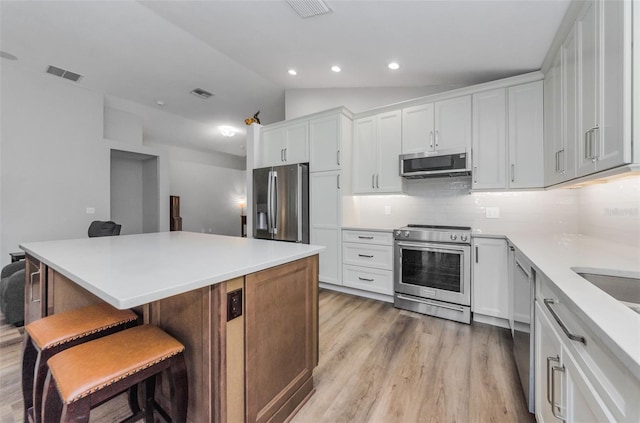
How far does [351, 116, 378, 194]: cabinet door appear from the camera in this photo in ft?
11.5

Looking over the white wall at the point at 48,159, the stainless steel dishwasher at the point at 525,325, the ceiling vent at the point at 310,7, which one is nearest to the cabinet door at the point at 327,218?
the ceiling vent at the point at 310,7

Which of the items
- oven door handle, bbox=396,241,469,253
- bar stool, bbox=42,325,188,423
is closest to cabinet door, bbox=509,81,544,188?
oven door handle, bbox=396,241,469,253

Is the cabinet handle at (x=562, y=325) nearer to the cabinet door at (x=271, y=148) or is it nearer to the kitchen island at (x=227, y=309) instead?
the kitchen island at (x=227, y=309)

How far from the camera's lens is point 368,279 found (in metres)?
3.26

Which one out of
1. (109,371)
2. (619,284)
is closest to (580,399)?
(619,284)

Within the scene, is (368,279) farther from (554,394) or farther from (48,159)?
(48,159)

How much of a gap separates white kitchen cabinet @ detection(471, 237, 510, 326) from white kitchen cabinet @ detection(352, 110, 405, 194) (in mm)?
1164

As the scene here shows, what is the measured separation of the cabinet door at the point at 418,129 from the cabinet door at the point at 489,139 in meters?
0.46

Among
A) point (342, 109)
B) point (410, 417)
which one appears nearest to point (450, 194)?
point (342, 109)

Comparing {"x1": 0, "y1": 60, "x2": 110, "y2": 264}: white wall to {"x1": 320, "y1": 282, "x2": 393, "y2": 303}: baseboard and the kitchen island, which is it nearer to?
the kitchen island

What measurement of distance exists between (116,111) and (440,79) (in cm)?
623

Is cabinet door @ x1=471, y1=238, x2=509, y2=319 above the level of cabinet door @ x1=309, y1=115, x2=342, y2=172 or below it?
below

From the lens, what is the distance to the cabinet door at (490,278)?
247 centimetres

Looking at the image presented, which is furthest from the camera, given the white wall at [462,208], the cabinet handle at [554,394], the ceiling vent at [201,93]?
the ceiling vent at [201,93]
